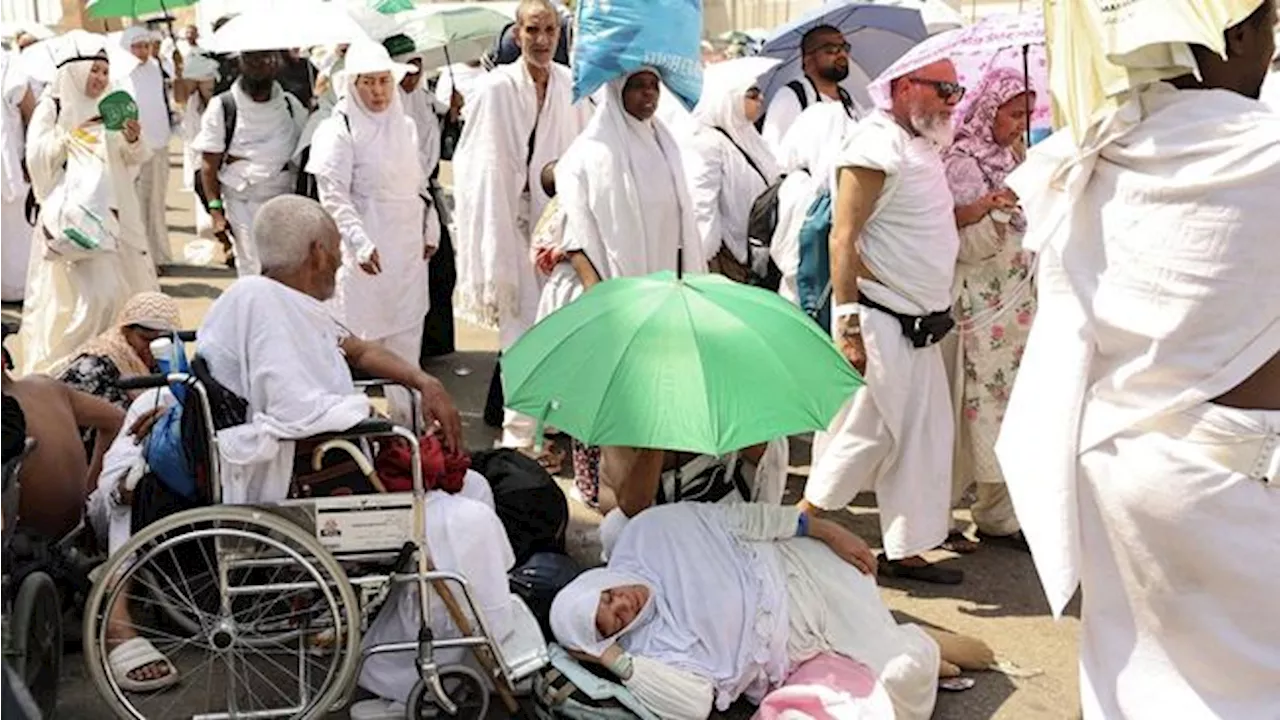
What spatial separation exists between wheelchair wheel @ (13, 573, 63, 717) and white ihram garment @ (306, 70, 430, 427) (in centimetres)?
275

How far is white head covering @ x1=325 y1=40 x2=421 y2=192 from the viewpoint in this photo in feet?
22.4

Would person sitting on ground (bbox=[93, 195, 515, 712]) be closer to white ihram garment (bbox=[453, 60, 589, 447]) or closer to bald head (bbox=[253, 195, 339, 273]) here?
bald head (bbox=[253, 195, 339, 273])

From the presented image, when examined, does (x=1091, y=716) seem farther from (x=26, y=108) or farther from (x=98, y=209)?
(x=26, y=108)

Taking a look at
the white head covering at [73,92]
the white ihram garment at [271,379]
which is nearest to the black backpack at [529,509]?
the white ihram garment at [271,379]

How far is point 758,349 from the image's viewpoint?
402cm

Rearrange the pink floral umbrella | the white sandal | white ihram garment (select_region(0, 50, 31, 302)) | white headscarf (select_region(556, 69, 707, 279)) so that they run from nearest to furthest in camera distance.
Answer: the white sandal, the pink floral umbrella, white headscarf (select_region(556, 69, 707, 279)), white ihram garment (select_region(0, 50, 31, 302))

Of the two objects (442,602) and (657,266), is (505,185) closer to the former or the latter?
(657,266)

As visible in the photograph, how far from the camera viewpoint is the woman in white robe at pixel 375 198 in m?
6.70

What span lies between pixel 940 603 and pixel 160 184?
8004 millimetres

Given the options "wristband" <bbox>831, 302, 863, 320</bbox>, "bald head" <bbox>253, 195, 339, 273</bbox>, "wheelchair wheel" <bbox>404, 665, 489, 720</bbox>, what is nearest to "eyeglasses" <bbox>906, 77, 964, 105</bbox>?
"wristband" <bbox>831, 302, 863, 320</bbox>

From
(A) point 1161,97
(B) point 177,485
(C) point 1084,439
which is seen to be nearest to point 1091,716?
(C) point 1084,439

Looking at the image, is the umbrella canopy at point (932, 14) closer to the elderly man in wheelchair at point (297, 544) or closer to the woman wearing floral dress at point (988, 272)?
the woman wearing floral dress at point (988, 272)

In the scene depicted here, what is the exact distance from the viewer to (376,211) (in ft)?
22.8

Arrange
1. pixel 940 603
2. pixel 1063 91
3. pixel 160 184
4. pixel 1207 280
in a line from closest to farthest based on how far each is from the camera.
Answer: pixel 1207 280, pixel 1063 91, pixel 940 603, pixel 160 184
